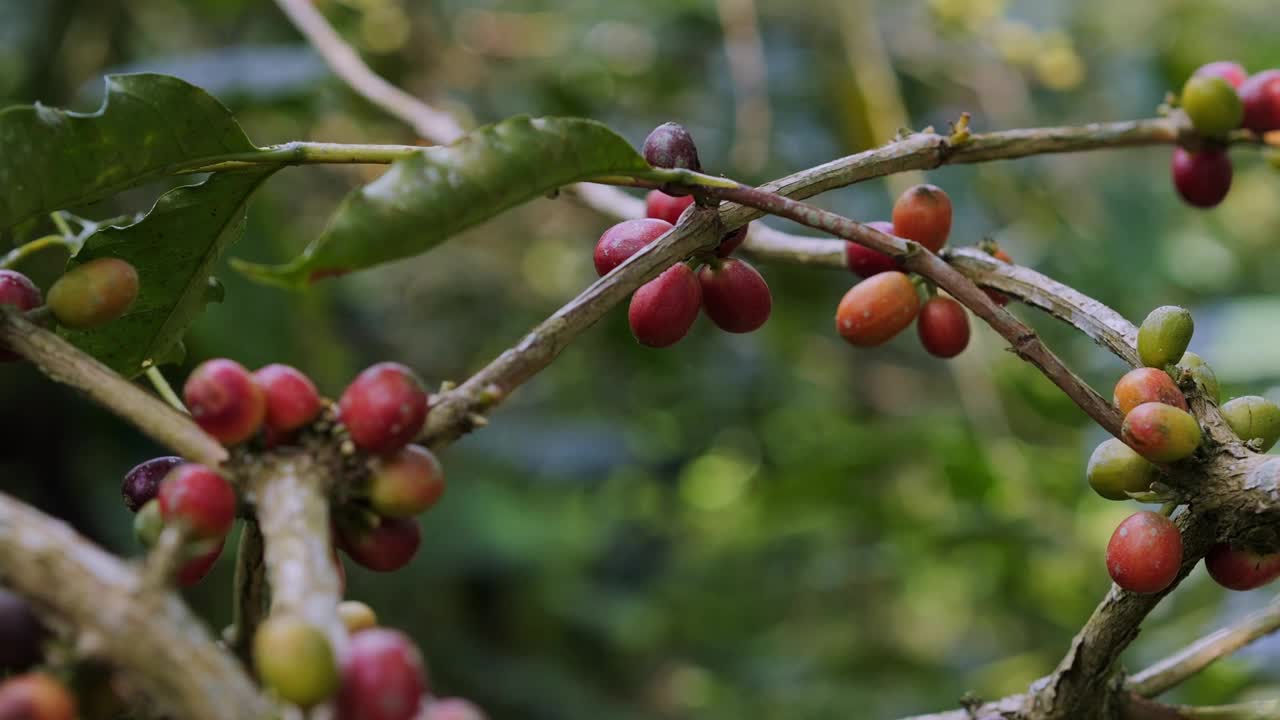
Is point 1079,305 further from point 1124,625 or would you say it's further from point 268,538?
point 268,538

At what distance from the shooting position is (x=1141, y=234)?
10.00ft

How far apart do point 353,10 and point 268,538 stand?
10.8ft

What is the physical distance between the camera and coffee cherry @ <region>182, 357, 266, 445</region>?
687mm

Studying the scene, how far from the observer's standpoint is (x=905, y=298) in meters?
0.98

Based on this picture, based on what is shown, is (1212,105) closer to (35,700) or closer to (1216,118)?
(1216,118)

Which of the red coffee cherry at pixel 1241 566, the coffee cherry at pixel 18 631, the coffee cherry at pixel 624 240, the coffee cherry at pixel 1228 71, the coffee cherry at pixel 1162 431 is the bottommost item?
the coffee cherry at pixel 18 631

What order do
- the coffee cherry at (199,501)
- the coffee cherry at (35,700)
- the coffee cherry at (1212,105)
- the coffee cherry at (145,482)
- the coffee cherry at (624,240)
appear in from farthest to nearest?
the coffee cherry at (1212,105) < the coffee cherry at (624,240) < the coffee cherry at (145,482) < the coffee cherry at (199,501) < the coffee cherry at (35,700)

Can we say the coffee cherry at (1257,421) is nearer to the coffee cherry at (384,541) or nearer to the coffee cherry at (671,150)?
the coffee cherry at (671,150)

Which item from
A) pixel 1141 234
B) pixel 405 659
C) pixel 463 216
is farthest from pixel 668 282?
pixel 1141 234

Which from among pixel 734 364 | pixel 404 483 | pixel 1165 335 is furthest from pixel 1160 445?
pixel 734 364

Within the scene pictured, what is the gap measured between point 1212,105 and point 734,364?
283 cm

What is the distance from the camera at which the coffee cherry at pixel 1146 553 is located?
2.65 ft

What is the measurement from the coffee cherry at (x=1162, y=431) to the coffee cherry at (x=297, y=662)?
0.57 meters

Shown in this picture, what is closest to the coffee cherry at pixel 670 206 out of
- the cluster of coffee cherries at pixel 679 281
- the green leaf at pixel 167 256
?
the cluster of coffee cherries at pixel 679 281
